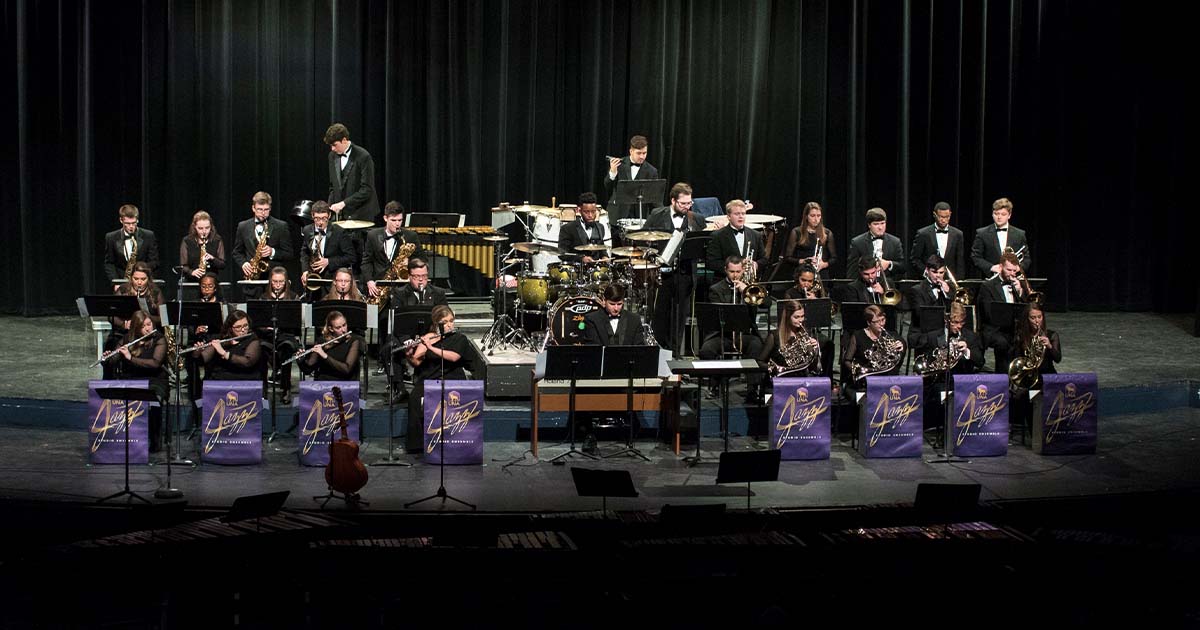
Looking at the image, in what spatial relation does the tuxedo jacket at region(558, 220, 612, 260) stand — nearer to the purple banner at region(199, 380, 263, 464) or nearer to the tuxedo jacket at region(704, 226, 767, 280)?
the tuxedo jacket at region(704, 226, 767, 280)

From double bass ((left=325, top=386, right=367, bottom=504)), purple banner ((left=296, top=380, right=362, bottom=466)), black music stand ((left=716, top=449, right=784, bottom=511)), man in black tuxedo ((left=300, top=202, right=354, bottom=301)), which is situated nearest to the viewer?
black music stand ((left=716, top=449, right=784, bottom=511))

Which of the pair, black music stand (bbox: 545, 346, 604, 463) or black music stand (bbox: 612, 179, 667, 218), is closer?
black music stand (bbox: 545, 346, 604, 463)

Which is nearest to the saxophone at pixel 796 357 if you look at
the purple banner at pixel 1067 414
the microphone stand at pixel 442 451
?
the purple banner at pixel 1067 414

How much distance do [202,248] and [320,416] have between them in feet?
10.9

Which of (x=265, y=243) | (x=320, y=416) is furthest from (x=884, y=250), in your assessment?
(x=265, y=243)

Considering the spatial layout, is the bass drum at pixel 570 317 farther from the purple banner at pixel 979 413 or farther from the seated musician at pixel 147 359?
the seated musician at pixel 147 359

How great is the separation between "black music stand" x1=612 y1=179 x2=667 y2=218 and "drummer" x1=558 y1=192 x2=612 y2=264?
0.34 m

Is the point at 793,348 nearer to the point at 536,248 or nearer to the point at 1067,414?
the point at 1067,414

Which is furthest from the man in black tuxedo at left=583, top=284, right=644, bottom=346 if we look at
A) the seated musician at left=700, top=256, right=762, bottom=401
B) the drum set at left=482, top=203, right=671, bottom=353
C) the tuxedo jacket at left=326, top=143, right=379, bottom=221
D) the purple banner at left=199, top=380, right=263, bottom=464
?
the tuxedo jacket at left=326, top=143, right=379, bottom=221

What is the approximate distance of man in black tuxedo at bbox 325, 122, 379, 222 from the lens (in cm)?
1372

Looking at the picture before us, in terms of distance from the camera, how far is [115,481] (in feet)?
33.4

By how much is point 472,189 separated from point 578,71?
6.39 feet

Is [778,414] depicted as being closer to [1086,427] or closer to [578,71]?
[1086,427]

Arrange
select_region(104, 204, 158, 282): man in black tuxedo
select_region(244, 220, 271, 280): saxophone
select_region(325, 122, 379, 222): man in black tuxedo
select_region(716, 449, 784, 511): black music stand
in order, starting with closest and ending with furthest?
select_region(716, 449, 784, 511): black music stand < select_region(104, 204, 158, 282): man in black tuxedo < select_region(244, 220, 271, 280): saxophone < select_region(325, 122, 379, 222): man in black tuxedo
